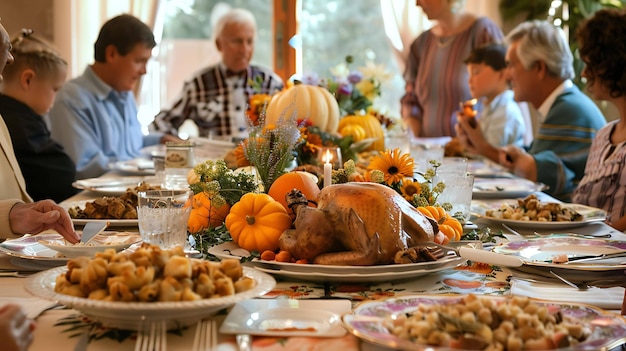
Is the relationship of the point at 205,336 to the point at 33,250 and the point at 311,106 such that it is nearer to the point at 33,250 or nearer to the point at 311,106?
the point at 33,250

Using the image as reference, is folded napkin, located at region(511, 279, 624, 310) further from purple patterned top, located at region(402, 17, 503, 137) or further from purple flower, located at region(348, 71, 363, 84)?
purple patterned top, located at region(402, 17, 503, 137)

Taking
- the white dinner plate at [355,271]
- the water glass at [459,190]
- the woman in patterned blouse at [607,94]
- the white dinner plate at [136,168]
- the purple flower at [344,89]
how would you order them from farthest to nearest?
the purple flower at [344,89] → the white dinner plate at [136,168] → the woman in patterned blouse at [607,94] → the water glass at [459,190] → the white dinner plate at [355,271]

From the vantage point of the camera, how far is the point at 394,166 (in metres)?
1.84

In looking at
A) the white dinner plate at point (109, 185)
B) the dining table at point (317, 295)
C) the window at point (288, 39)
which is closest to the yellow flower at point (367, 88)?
the white dinner plate at point (109, 185)

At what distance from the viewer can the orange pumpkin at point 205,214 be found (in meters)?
1.69

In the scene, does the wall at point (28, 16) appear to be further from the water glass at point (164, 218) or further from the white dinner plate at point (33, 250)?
the water glass at point (164, 218)

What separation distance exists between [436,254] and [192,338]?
0.52 metres

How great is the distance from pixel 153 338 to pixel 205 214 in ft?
2.29

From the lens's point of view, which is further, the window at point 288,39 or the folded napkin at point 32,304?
the window at point 288,39

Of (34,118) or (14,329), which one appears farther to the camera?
(34,118)

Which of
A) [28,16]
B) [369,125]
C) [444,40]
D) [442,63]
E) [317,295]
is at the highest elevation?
[28,16]

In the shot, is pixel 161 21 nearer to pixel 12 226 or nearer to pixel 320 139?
pixel 320 139

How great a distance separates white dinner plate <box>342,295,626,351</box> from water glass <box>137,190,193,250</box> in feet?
1.62

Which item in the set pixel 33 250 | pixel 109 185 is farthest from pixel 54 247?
pixel 109 185
